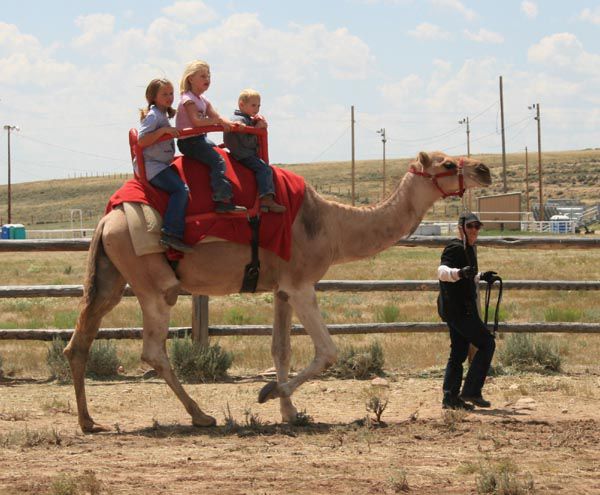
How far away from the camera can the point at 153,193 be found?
28.6 ft

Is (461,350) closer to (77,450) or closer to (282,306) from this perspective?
(282,306)

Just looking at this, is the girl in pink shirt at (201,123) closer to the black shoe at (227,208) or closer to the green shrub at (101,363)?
the black shoe at (227,208)

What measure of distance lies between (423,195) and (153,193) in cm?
253

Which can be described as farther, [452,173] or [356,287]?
[356,287]

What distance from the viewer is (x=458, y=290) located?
9.65 m

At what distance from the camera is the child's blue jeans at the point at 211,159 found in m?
8.66

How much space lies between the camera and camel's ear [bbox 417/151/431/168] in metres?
9.52

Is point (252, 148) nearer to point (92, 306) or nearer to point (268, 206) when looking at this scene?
point (268, 206)

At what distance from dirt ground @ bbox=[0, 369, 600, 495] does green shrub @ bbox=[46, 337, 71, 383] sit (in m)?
0.37

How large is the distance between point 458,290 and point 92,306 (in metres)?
3.30

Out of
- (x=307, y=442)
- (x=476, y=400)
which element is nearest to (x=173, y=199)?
(x=307, y=442)

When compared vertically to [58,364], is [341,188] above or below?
above

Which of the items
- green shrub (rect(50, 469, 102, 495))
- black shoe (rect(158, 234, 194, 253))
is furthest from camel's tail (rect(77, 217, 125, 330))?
green shrub (rect(50, 469, 102, 495))

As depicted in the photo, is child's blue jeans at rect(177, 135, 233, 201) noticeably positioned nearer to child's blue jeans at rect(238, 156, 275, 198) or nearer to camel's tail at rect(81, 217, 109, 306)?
child's blue jeans at rect(238, 156, 275, 198)
